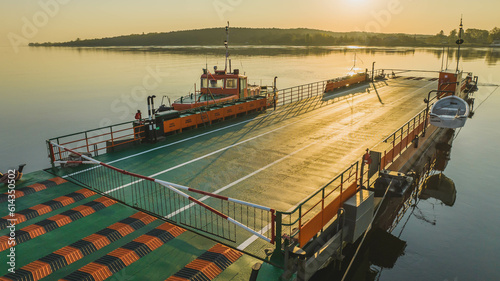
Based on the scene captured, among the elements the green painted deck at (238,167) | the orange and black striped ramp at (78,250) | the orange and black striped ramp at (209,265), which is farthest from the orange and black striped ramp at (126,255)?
the orange and black striped ramp at (209,265)

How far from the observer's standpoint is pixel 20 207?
37.7 ft

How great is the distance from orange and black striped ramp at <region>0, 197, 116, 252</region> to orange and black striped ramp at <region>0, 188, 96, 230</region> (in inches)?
25.8

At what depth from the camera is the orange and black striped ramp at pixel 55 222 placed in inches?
373

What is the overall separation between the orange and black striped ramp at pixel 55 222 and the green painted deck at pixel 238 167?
214mm

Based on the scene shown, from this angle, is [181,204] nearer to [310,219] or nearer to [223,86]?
[310,219]

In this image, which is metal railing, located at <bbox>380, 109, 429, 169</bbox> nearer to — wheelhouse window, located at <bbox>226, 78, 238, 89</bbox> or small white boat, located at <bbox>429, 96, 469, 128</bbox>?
small white boat, located at <bbox>429, 96, 469, 128</bbox>

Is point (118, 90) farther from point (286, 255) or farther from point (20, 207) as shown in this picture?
point (286, 255)

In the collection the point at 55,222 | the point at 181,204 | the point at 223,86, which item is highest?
the point at 223,86

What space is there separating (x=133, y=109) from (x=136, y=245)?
42234 mm

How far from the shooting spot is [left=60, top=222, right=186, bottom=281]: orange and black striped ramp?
310 inches

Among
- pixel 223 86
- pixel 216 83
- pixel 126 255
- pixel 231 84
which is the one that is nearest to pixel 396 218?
pixel 126 255

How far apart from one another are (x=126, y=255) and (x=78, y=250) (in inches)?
53.7

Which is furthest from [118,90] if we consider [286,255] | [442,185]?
[286,255]

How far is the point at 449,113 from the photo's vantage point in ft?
73.4
